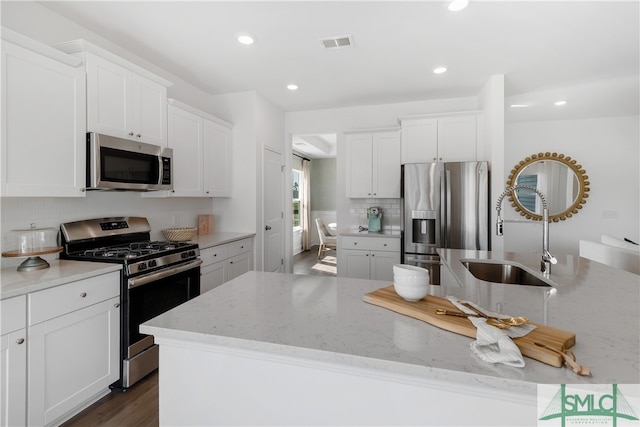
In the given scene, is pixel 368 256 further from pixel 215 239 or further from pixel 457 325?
pixel 457 325

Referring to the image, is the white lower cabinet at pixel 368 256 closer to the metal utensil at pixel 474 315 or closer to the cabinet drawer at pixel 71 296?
the cabinet drawer at pixel 71 296

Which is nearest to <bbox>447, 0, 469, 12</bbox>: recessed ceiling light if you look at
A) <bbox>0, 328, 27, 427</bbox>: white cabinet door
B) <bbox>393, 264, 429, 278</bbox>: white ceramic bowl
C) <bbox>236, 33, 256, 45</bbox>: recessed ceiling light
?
<bbox>236, 33, 256, 45</bbox>: recessed ceiling light

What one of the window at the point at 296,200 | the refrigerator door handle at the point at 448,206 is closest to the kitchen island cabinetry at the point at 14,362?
the refrigerator door handle at the point at 448,206

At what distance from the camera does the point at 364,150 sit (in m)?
4.34

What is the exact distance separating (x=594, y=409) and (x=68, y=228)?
2.90m

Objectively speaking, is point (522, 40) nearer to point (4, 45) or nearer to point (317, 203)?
point (4, 45)

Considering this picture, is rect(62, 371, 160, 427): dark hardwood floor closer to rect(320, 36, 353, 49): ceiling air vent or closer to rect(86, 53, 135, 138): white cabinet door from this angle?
rect(86, 53, 135, 138): white cabinet door

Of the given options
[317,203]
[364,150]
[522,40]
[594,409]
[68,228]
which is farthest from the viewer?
[317,203]

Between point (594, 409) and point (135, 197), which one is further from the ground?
point (135, 197)

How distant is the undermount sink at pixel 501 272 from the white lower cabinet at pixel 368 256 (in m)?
1.77

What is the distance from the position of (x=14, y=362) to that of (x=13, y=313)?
9.8 inches

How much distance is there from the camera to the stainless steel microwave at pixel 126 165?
7.11 ft

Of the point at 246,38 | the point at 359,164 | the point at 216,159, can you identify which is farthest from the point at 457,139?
the point at 216,159

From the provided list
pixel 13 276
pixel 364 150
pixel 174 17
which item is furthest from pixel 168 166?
pixel 364 150
